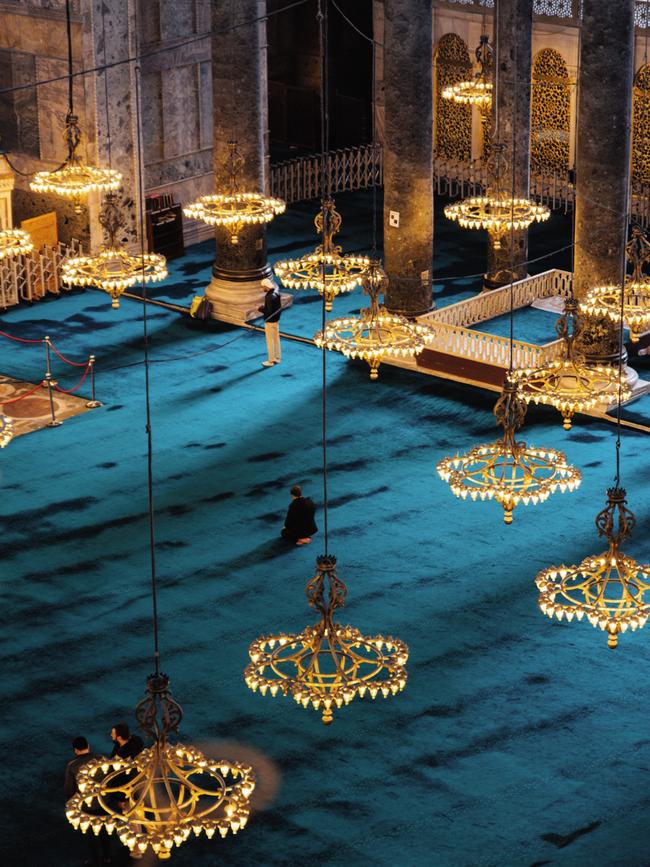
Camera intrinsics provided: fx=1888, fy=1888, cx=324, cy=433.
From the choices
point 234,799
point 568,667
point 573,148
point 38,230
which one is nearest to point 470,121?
point 573,148

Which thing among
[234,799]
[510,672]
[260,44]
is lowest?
[510,672]

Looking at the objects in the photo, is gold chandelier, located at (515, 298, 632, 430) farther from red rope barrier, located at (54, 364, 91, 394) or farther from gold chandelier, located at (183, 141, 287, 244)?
red rope barrier, located at (54, 364, 91, 394)

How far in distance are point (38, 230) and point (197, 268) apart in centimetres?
209

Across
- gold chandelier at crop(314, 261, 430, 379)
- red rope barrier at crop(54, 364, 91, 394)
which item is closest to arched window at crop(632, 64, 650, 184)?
red rope barrier at crop(54, 364, 91, 394)

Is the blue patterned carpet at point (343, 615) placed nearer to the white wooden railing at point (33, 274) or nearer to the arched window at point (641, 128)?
the white wooden railing at point (33, 274)

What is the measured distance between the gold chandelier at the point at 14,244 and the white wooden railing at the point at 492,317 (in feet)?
13.7

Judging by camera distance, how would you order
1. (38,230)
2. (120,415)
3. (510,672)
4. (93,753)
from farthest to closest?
(38,230)
(120,415)
(510,672)
(93,753)

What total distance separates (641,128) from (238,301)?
6563 millimetres

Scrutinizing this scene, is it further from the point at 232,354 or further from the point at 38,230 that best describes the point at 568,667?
the point at 38,230

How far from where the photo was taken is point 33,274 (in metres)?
22.5

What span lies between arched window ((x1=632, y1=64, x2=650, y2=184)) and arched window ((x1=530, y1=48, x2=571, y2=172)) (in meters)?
1.12

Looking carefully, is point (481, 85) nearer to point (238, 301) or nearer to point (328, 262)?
point (238, 301)

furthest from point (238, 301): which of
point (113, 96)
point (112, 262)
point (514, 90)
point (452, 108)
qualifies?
point (452, 108)

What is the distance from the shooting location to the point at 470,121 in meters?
26.9
